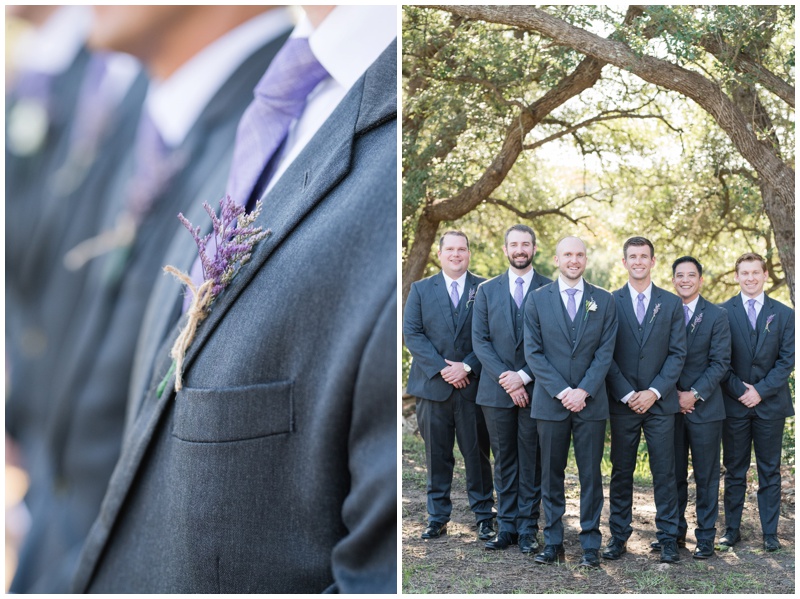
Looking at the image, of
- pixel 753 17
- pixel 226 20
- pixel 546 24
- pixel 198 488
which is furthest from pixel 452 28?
pixel 198 488

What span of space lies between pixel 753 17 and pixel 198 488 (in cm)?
297

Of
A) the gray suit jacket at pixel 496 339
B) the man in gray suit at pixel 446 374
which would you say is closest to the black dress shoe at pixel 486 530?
the man in gray suit at pixel 446 374

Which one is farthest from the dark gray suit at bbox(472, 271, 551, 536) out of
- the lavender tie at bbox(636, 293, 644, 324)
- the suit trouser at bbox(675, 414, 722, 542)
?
the suit trouser at bbox(675, 414, 722, 542)

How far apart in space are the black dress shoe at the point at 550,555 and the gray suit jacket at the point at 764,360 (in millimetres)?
1037

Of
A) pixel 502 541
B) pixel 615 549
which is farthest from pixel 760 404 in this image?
pixel 502 541

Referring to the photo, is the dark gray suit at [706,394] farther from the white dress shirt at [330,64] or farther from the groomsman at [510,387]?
the white dress shirt at [330,64]

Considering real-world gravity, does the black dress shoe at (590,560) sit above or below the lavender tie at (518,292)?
below

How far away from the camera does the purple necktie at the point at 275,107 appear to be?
223cm

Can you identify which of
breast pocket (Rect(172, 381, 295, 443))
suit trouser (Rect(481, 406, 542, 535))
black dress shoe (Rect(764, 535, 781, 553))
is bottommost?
black dress shoe (Rect(764, 535, 781, 553))

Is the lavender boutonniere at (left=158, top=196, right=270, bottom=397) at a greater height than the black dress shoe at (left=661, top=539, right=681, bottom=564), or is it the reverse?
the lavender boutonniere at (left=158, top=196, right=270, bottom=397)

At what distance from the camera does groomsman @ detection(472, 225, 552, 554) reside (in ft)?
12.9

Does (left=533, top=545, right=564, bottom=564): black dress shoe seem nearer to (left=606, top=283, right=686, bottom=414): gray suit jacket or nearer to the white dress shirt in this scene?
(left=606, top=283, right=686, bottom=414): gray suit jacket

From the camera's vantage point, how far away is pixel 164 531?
222 centimetres

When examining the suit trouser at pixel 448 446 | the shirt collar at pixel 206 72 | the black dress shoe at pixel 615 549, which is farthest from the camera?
the suit trouser at pixel 448 446
